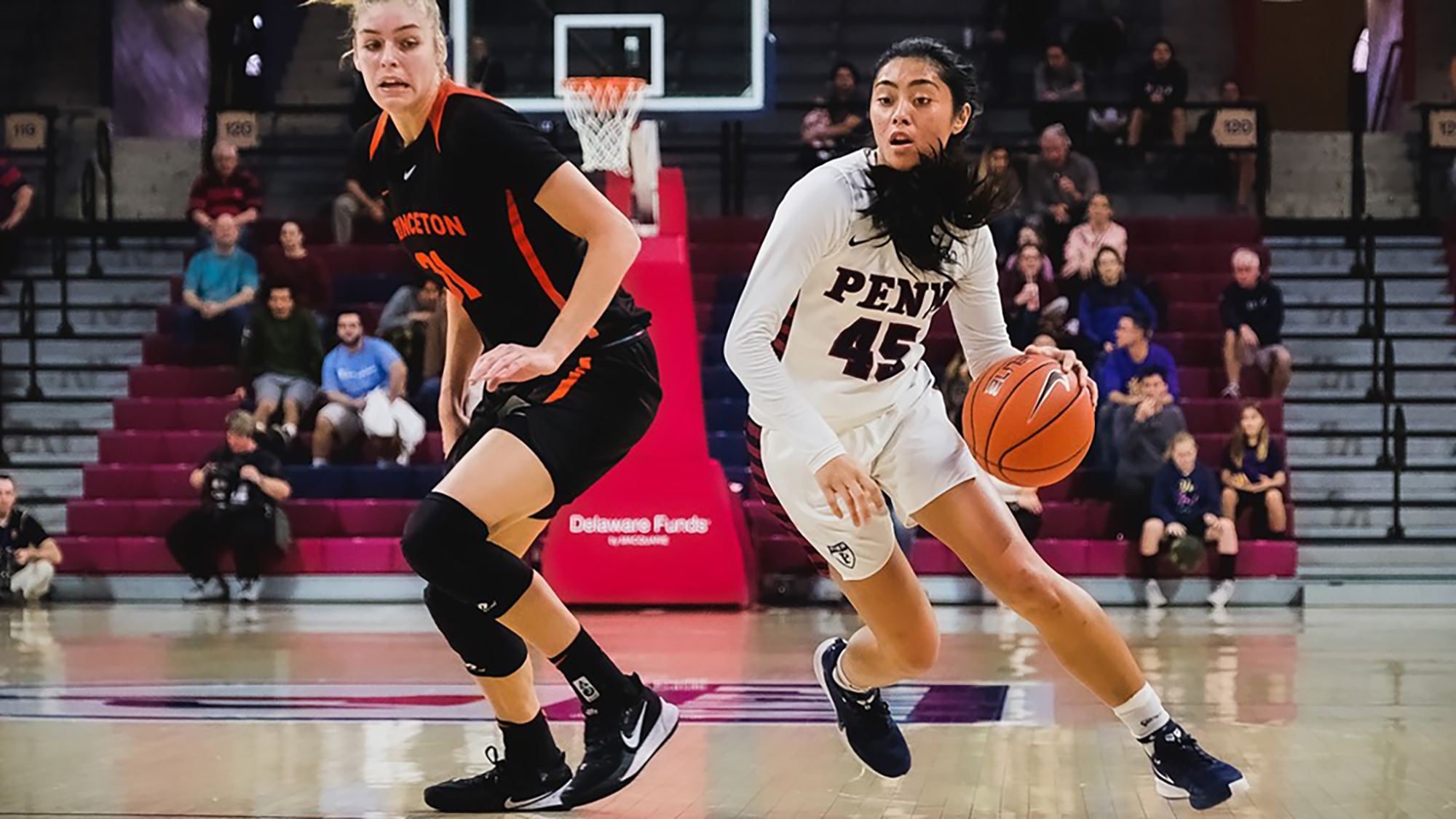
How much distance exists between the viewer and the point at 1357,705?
641 cm

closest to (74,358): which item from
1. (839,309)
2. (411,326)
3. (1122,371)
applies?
(411,326)

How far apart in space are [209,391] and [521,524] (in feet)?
31.3

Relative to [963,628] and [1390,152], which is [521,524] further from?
[1390,152]

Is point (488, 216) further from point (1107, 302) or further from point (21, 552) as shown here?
point (1107, 302)

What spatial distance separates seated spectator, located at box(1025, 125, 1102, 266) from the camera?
1357cm

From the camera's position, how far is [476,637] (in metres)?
4.29

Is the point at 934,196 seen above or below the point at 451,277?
above

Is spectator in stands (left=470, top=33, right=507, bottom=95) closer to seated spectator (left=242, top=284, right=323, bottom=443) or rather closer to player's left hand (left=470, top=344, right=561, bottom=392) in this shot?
seated spectator (left=242, top=284, right=323, bottom=443)

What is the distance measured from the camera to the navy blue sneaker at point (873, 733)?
4605mm

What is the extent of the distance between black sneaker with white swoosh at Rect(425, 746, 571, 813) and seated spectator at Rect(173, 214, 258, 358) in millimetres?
9298

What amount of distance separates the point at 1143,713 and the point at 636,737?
1195mm

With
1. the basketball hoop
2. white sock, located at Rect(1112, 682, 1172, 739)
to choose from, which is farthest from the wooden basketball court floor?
the basketball hoop

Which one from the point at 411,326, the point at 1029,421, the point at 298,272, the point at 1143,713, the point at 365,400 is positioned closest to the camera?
the point at 1143,713

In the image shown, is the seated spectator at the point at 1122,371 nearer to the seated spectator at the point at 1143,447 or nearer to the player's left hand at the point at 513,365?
the seated spectator at the point at 1143,447
